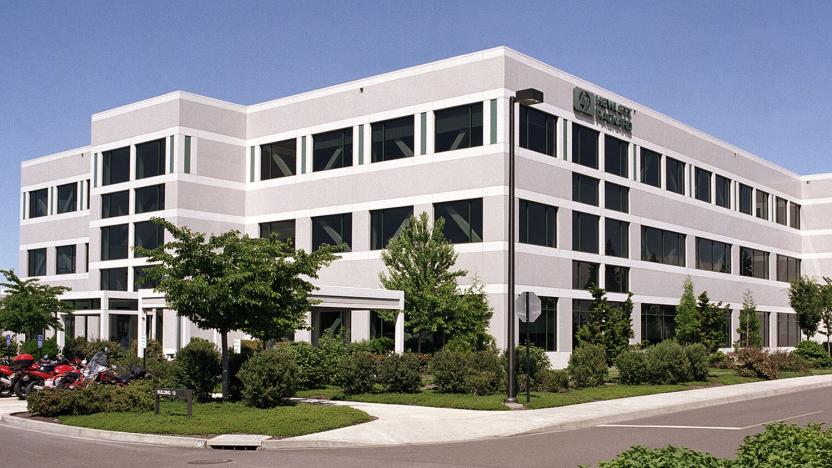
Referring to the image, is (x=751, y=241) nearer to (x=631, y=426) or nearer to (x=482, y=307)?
(x=482, y=307)

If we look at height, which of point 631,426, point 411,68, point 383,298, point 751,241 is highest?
point 411,68

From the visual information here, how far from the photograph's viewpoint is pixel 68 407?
22594 mm

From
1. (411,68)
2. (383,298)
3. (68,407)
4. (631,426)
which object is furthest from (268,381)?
(411,68)

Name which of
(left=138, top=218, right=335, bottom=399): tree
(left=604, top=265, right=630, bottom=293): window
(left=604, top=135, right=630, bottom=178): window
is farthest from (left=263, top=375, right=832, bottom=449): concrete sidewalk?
(left=604, top=135, right=630, bottom=178): window

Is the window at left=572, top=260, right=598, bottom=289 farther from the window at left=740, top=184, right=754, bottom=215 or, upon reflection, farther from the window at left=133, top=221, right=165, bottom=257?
the window at left=133, top=221, right=165, bottom=257

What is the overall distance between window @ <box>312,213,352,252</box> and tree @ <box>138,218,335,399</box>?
960 inches

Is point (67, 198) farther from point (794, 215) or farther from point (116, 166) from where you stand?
point (794, 215)

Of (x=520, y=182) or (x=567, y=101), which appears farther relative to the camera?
(x=567, y=101)

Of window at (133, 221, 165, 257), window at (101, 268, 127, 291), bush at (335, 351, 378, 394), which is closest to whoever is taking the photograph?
bush at (335, 351, 378, 394)

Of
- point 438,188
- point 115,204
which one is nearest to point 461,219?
point 438,188

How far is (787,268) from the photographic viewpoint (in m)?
76.5

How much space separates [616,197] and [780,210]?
30.1 meters

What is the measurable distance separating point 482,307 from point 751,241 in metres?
35.3

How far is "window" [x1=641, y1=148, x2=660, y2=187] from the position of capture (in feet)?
182
